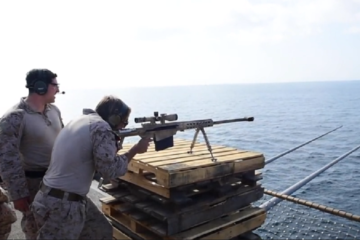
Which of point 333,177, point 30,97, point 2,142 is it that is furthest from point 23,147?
point 333,177

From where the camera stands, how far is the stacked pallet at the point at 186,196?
3.95 metres

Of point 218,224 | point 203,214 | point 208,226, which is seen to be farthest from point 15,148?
point 218,224

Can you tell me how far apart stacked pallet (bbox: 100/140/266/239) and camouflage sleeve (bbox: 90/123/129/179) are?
735 mm

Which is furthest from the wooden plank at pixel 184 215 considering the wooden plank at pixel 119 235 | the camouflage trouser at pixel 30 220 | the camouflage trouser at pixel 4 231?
the camouflage trouser at pixel 4 231

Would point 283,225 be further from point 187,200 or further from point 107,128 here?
point 107,128

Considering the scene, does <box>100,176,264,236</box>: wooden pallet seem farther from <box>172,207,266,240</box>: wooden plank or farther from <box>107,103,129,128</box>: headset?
<box>107,103,129,128</box>: headset

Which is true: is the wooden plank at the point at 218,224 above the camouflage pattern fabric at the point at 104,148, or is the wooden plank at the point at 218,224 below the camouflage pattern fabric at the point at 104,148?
below

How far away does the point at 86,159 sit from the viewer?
3.34 metres

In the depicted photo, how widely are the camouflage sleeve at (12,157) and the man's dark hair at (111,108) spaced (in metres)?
0.98

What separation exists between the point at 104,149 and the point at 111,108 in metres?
0.49

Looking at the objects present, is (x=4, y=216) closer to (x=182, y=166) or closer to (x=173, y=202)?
(x=173, y=202)

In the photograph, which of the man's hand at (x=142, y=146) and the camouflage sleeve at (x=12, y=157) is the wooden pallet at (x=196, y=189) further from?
the camouflage sleeve at (x=12, y=157)

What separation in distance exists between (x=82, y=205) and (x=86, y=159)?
1.63 feet

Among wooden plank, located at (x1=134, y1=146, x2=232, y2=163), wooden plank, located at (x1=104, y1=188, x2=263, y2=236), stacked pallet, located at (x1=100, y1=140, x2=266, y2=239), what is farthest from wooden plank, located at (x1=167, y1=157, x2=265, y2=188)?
wooden plank, located at (x1=134, y1=146, x2=232, y2=163)
